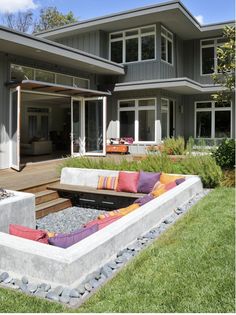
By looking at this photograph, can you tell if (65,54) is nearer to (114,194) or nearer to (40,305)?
(114,194)

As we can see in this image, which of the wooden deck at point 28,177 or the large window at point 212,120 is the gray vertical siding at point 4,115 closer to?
the wooden deck at point 28,177

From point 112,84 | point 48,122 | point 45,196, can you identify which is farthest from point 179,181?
point 48,122

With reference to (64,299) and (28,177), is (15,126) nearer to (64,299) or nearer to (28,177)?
(28,177)

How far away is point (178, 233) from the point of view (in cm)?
519

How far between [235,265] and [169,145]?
356 inches

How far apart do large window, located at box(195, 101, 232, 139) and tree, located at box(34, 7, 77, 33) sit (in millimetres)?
19371

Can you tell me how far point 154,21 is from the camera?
15.9 metres

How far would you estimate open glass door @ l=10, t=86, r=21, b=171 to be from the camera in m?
10.5

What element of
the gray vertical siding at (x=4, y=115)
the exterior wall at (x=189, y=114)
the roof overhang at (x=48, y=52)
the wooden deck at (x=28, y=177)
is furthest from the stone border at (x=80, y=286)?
the exterior wall at (x=189, y=114)

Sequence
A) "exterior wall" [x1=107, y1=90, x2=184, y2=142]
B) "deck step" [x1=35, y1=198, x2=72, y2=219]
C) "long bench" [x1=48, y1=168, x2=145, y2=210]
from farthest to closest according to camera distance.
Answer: "exterior wall" [x1=107, y1=90, x2=184, y2=142] < "long bench" [x1=48, y1=168, x2=145, y2=210] < "deck step" [x1=35, y1=198, x2=72, y2=219]

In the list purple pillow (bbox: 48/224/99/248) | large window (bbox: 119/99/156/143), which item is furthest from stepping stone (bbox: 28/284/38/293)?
large window (bbox: 119/99/156/143)

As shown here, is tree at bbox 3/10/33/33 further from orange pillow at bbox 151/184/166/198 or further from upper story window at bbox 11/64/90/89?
orange pillow at bbox 151/184/166/198

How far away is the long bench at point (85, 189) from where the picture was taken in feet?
26.5

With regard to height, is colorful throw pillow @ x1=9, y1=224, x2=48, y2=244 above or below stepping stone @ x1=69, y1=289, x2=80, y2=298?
above
